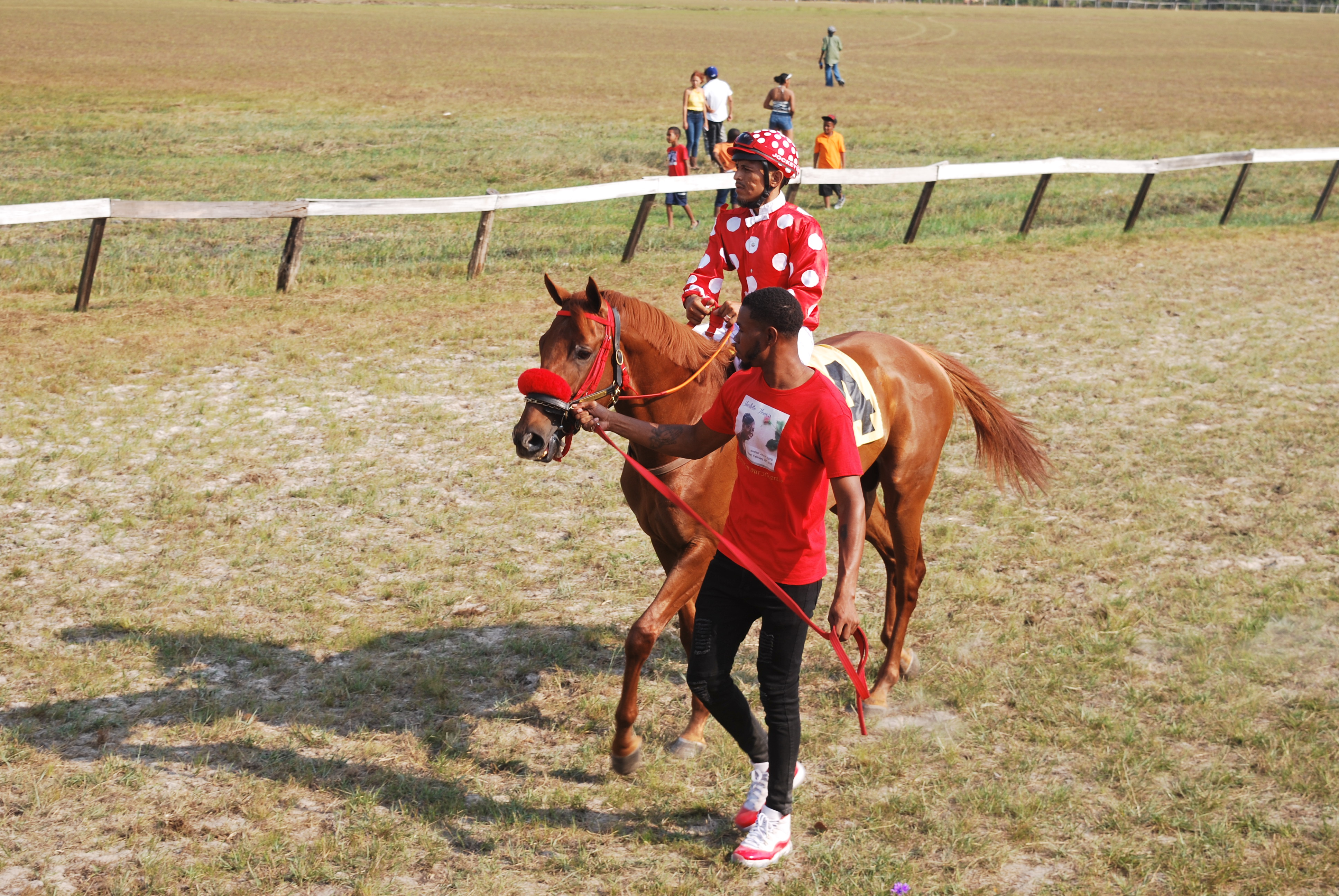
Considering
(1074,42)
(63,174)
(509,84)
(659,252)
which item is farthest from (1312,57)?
(63,174)

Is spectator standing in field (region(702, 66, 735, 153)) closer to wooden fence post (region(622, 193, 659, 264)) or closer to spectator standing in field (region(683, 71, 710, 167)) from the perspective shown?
spectator standing in field (region(683, 71, 710, 167))

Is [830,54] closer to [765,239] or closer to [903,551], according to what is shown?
[765,239]

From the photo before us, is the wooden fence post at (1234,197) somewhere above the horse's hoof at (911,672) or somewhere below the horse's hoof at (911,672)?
above

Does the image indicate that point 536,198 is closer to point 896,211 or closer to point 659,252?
point 659,252

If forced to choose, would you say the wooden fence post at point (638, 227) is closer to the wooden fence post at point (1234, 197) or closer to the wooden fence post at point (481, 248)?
the wooden fence post at point (481, 248)

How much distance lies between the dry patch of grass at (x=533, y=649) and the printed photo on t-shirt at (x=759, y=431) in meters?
1.49

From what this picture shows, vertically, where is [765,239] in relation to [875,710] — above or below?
above

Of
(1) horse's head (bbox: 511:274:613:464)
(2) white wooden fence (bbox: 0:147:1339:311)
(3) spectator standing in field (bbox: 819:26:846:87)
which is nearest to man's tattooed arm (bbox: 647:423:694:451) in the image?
(1) horse's head (bbox: 511:274:613:464)

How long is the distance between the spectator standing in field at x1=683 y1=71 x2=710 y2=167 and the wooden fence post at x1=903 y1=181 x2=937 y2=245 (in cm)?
540

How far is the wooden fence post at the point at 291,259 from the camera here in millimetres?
11586

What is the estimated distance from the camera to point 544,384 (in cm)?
396

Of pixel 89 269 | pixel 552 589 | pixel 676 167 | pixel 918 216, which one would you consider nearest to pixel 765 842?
pixel 552 589

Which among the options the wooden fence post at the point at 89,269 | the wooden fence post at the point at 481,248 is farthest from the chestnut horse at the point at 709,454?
the wooden fence post at the point at 481,248

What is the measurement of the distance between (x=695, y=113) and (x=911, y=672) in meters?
15.7
